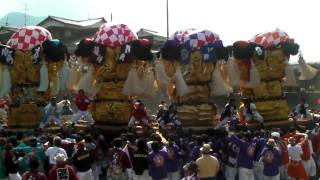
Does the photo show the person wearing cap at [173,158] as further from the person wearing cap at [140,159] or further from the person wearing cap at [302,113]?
the person wearing cap at [302,113]

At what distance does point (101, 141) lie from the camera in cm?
1219

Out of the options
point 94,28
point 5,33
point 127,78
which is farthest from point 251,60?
point 5,33

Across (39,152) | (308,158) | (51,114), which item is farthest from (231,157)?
(51,114)

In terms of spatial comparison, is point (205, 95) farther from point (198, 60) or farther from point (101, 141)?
point (101, 141)

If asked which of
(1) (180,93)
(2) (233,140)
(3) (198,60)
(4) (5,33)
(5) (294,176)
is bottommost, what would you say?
(5) (294,176)

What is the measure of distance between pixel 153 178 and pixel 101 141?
9.00ft

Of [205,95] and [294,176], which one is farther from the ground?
[205,95]

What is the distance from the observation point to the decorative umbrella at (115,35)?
1405 cm

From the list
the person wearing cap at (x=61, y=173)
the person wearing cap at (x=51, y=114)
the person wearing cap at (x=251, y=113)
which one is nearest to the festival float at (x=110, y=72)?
the person wearing cap at (x=51, y=114)

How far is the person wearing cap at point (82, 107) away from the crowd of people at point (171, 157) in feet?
7.15

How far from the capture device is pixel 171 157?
10.2 metres

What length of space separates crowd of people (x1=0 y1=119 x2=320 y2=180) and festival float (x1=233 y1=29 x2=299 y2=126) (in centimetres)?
254

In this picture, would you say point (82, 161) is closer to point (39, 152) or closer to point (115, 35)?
point (39, 152)

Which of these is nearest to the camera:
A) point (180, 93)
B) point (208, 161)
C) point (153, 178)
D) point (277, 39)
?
point (208, 161)
